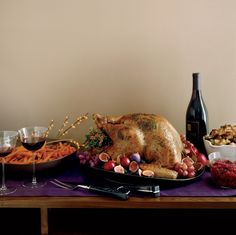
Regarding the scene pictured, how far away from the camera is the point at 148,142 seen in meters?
0.98

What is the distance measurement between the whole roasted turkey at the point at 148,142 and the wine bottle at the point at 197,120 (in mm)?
147

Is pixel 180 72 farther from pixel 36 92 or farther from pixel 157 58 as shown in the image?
pixel 36 92

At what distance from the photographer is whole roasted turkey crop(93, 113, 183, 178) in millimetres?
958

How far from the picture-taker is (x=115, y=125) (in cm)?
102

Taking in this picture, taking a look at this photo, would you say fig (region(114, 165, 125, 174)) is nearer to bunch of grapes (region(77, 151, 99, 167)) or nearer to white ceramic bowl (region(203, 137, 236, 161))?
bunch of grapes (region(77, 151, 99, 167))

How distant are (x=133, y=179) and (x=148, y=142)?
12 cm

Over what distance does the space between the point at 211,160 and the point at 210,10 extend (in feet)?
1.93

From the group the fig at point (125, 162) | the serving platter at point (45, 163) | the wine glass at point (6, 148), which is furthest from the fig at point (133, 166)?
the wine glass at point (6, 148)

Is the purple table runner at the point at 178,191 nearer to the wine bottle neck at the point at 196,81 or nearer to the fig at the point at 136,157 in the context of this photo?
the fig at the point at 136,157

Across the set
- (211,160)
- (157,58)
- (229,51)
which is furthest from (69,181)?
(229,51)

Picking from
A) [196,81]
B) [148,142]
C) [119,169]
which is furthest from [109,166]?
[196,81]

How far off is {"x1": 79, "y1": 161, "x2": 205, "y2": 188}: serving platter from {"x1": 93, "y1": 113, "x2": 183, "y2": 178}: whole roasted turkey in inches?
1.2
